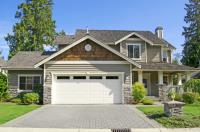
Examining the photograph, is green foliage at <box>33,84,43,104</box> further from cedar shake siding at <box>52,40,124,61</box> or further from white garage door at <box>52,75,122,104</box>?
cedar shake siding at <box>52,40,124,61</box>

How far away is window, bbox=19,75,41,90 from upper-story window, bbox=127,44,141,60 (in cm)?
985

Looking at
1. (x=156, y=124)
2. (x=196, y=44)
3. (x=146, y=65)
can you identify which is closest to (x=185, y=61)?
(x=196, y=44)

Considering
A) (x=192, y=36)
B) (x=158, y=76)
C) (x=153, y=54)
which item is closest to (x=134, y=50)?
(x=153, y=54)

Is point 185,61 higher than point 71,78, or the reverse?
point 185,61

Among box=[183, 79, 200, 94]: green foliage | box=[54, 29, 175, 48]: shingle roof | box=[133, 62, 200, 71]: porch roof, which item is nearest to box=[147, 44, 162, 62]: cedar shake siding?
box=[54, 29, 175, 48]: shingle roof

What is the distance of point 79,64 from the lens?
78.8 ft

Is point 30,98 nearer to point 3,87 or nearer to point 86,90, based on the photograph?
point 3,87

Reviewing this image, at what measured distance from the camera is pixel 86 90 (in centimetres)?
2391

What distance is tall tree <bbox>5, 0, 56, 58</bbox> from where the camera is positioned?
151 feet

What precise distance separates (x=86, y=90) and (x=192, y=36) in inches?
1484

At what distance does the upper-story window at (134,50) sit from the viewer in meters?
31.0

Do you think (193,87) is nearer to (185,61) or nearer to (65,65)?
(65,65)

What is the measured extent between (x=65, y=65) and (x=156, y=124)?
12294 mm

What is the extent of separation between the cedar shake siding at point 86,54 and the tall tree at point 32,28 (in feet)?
76.5
